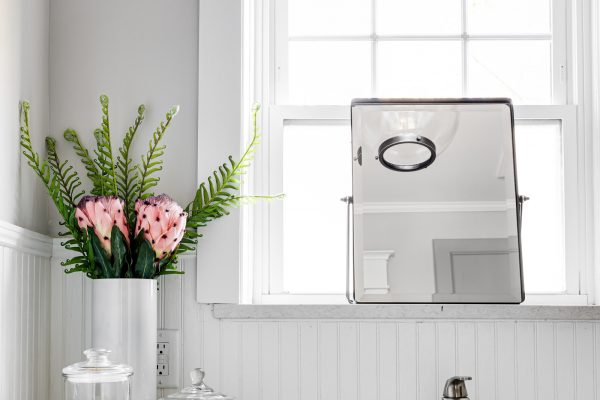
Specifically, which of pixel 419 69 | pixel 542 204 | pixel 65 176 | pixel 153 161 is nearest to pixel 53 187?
pixel 65 176

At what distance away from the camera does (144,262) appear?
6.48ft

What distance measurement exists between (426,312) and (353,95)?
63 centimetres

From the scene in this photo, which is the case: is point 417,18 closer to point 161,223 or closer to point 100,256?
point 161,223

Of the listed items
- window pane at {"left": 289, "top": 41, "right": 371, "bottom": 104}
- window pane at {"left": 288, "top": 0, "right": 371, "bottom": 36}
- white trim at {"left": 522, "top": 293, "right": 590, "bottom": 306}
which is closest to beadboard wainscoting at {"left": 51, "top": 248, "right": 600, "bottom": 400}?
white trim at {"left": 522, "top": 293, "right": 590, "bottom": 306}

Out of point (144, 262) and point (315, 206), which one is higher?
point (315, 206)

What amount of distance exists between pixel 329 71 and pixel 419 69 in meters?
0.24

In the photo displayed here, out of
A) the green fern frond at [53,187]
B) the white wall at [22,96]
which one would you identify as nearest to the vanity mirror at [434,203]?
the green fern frond at [53,187]

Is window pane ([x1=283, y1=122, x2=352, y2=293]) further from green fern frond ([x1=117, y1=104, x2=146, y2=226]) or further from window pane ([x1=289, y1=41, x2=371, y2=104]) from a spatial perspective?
green fern frond ([x1=117, y1=104, x2=146, y2=226])

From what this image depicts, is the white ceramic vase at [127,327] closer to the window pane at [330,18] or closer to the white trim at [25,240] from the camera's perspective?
the white trim at [25,240]

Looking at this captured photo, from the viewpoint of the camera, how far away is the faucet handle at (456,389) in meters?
2.03

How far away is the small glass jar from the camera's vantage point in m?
1.72

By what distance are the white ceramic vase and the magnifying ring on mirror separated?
0.68m

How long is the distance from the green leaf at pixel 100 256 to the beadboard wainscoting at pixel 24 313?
0.50ft

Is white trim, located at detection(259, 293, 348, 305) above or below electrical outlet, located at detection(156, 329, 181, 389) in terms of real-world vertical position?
above
